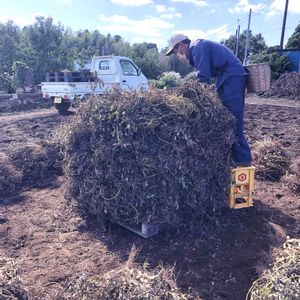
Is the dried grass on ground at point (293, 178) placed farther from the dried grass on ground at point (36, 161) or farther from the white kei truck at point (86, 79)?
the white kei truck at point (86, 79)

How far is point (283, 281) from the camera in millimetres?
2078

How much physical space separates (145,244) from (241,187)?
1339 mm

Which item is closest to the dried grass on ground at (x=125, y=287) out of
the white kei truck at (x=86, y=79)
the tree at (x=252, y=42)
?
the white kei truck at (x=86, y=79)

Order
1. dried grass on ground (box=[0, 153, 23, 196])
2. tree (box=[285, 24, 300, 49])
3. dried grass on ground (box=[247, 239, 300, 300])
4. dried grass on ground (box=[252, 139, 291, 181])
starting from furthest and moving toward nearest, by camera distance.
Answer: tree (box=[285, 24, 300, 49])
dried grass on ground (box=[252, 139, 291, 181])
dried grass on ground (box=[0, 153, 23, 196])
dried grass on ground (box=[247, 239, 300, 300])

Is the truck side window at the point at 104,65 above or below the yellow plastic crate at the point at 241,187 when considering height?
above

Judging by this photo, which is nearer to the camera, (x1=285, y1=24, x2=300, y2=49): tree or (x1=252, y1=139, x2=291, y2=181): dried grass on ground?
(x1=252, y1=139, x2=291, y2=181): dried grass on ground

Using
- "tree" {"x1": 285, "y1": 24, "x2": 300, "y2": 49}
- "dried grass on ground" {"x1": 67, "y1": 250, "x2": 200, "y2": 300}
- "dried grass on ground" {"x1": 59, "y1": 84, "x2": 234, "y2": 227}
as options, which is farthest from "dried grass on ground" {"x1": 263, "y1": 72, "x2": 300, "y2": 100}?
"dried grass on ground" {"x1": 67, "y1": 250, "x2": 200, "y2": 300}

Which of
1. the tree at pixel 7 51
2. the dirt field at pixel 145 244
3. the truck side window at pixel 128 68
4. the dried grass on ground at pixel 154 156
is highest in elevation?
the tree at pixel 7 51

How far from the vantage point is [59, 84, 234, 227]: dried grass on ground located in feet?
11.3

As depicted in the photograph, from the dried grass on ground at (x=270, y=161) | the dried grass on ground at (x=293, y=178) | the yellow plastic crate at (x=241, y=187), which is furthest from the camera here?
the dried grass on ground at (x=270, y=161)

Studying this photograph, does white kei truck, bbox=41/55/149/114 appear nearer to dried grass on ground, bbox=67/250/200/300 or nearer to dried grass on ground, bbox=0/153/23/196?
dried grass on ground, bbox=0/153/23/196

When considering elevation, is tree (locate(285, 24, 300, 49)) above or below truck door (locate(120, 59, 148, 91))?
above

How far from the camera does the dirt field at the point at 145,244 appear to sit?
2.92 m

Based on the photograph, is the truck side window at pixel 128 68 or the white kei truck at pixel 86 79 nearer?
the white kei truck at pixel 86 79
